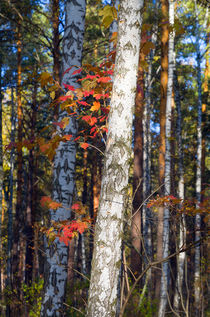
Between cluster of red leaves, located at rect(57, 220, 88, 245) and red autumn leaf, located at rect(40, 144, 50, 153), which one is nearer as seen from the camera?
red autumn leaf, located at rect(40, 144, 50, 153)

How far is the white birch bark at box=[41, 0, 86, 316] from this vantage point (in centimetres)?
366

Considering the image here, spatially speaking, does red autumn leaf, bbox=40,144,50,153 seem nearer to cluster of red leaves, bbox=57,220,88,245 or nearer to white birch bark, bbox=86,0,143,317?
white birch bark, bbox=86,0,143,317

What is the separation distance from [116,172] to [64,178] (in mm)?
1922

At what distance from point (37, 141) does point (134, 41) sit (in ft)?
3.86

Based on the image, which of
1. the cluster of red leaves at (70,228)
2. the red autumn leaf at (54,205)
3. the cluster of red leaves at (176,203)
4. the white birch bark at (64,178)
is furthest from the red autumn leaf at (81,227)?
the cluster of red leaves at (176,203)

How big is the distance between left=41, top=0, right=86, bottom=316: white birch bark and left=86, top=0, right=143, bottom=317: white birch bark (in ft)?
4.57

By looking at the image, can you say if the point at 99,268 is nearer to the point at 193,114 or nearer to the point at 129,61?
the point at 129,61

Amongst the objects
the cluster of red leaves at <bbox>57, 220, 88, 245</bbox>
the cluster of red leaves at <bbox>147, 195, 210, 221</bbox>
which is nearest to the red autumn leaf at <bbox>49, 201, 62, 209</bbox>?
the cluster of red leaves at <bbox>57, 220, 88, 245</bbox>

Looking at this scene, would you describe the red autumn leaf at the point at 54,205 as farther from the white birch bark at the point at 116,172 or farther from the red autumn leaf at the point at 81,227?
the white birch bark at the point at 116,172

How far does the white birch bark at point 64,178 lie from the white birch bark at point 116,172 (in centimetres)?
139

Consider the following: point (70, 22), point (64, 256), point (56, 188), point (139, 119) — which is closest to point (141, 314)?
point (64, 256)

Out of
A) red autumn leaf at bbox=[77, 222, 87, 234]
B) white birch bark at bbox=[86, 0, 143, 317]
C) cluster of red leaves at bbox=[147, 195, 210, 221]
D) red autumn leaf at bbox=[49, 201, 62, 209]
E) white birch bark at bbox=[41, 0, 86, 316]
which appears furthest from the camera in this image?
cluster of red leaves at bbox=[147, 195, 210, 221]

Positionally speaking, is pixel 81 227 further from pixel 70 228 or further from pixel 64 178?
pixel 64 178

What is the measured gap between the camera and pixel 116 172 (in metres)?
2.16
